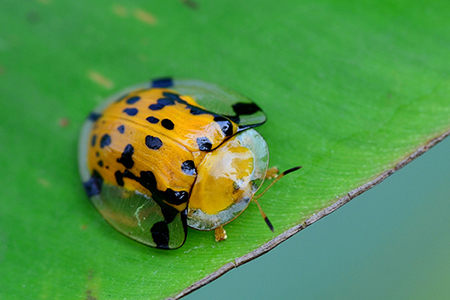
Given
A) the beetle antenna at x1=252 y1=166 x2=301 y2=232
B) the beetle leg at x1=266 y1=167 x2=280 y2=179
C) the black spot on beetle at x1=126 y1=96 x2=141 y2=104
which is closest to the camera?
the beetle antenna at x1=252 y1=166 x2=301 y2=232

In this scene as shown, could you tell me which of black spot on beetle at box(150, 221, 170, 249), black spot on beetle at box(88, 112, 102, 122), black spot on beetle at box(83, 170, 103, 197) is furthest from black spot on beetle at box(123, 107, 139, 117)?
black spot on beetle at box(150, 221, 170, 249)

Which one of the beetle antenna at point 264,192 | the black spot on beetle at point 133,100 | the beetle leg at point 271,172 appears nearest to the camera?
the beetle antenna at point 264,192

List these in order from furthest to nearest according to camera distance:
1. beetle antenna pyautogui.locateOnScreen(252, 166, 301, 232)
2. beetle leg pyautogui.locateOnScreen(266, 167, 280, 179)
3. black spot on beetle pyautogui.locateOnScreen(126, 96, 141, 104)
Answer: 1. black spot on beetle pyautogui.locateOnScreen(126, 96, 141, 104)
2. beetle leg pyautogui.locateOnScreen(266, 167, 280, 179)
3. beetle antenna pyautogui.locateOnScreen(252, 166, 301, 232)

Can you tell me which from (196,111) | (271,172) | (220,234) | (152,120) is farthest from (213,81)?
(220,234)

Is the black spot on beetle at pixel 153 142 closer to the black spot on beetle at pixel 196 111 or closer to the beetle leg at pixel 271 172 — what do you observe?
the black spot on beetle at pixel 196 111

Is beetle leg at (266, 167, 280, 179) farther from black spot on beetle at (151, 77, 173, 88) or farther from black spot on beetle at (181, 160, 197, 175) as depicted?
black spot on beetle at (151, 77, 173, 88)

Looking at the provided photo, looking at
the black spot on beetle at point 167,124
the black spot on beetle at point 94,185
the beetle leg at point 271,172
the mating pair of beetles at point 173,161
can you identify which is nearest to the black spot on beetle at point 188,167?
the mating pair of beetles at point 173,161

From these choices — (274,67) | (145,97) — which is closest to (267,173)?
(274,67)

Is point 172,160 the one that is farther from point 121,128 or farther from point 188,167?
point 121,128
